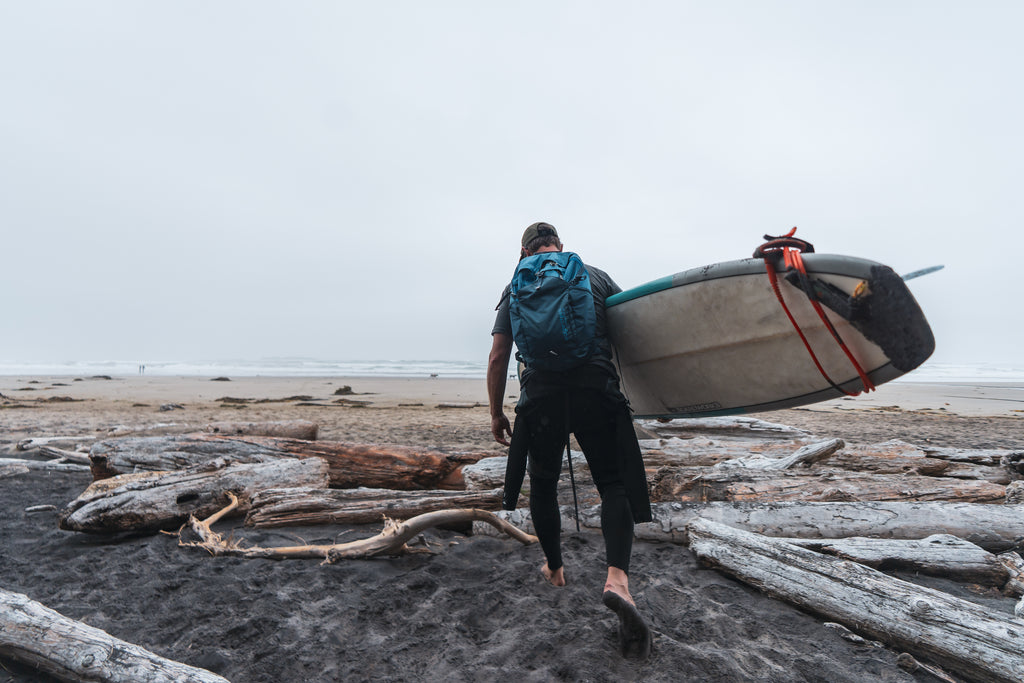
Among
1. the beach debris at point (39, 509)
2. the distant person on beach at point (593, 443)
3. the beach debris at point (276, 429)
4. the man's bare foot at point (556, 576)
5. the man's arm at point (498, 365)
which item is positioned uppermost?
the man's arm at point (498, 365)

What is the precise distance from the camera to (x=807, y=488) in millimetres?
3562

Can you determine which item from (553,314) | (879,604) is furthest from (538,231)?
(879,604)

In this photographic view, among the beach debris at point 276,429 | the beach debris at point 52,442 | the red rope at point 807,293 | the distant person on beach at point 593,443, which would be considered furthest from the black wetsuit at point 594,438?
the beach debris at point 52,442

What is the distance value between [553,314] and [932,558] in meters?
2.65

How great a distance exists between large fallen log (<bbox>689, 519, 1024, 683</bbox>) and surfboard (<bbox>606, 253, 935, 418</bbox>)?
886mm

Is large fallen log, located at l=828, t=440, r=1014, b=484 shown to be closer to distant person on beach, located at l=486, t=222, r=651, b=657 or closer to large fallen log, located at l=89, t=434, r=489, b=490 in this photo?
distant person on beach, located at l=486, t=222, r=651, b=657

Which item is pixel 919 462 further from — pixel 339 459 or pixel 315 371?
pixel 315 371

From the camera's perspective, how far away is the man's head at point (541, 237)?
2920 mm

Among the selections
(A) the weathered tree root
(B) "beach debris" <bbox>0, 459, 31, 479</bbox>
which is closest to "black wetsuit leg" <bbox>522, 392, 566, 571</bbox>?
(A) the weathered tree root

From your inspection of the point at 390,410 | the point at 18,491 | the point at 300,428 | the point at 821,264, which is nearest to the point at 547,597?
the point at 821,264

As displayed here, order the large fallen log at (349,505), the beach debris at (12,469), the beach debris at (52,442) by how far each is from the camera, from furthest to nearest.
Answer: the beach debris at (52,442), the beach debris at (12,469), the large fallen log at (349,505)

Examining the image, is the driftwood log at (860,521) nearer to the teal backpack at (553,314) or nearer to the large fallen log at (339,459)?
the teal backpack at (553,314)

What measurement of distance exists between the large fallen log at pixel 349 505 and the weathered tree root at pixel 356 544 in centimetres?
31

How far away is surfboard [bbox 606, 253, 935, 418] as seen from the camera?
2359 millimetres
